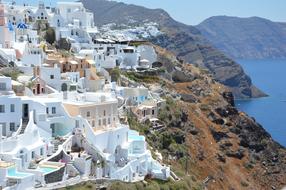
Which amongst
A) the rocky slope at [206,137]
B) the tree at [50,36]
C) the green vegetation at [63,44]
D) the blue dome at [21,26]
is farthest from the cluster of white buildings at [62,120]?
the rocky slope at [206,137]

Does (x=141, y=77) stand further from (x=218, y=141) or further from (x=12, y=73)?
(x=12, y=73)

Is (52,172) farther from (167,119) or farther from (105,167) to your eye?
(167,119)

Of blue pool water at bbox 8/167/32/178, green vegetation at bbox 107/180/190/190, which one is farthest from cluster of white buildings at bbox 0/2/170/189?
green vegetation at bbox 107/180/190/190

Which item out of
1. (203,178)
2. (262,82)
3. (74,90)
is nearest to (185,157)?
(203,178)

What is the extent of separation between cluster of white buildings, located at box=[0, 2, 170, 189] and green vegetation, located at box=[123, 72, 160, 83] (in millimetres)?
5894

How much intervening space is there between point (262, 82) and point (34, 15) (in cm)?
14294

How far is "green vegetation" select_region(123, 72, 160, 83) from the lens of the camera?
54.2 metres

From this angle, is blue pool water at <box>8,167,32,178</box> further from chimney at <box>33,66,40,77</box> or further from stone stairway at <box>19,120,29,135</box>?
chimney at <box>33,66,40,77</box>

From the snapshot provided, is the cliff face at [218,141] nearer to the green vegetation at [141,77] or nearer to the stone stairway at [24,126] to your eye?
the green vegetation at [141,77]

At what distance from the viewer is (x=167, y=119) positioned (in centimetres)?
4928

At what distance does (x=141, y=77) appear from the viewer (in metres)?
56.1

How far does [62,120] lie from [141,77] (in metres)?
26.0

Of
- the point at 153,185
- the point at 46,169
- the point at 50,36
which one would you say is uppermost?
the point at 50,36

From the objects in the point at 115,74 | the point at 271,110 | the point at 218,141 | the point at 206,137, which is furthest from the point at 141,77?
the point at 271,110
